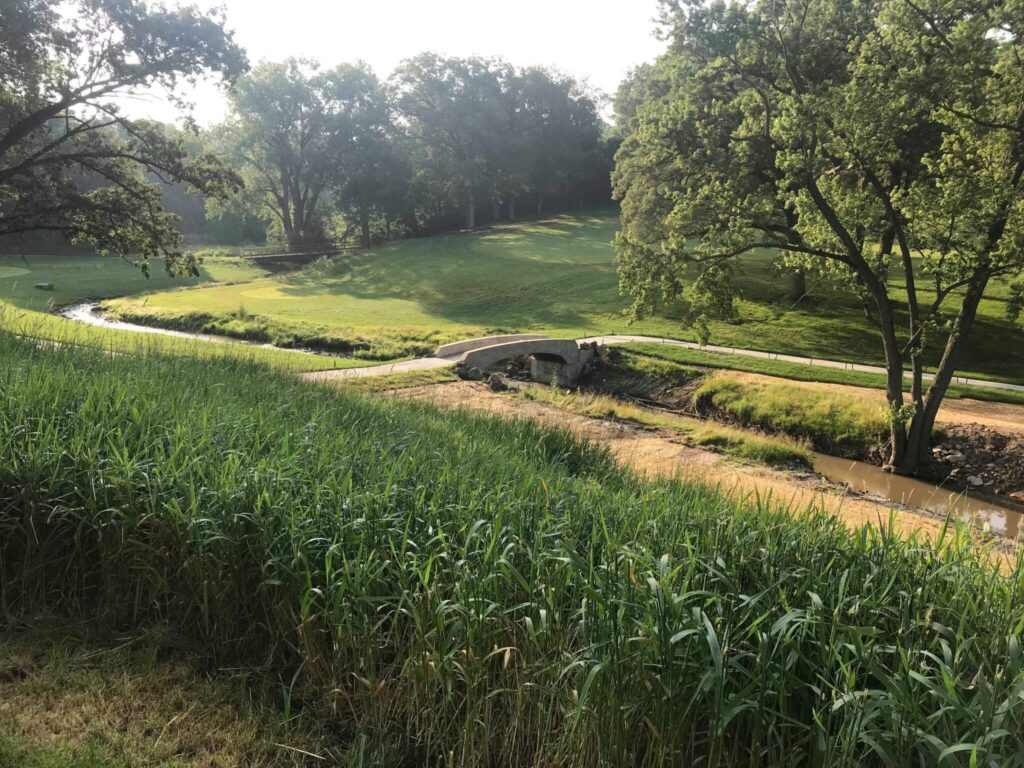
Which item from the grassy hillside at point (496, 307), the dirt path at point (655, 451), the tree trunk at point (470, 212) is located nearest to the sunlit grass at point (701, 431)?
the dirt path at point (655, 451)

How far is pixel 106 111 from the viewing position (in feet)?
59.6

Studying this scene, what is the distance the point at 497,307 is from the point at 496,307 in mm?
57

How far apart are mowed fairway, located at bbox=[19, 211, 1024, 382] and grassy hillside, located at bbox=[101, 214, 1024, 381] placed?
0.08 m

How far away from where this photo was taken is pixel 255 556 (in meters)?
3.64

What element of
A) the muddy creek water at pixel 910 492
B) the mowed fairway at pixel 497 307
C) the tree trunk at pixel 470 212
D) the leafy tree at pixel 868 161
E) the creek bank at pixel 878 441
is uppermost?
the tree trunk at pixel 470 212

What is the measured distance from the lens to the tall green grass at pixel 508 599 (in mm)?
2617

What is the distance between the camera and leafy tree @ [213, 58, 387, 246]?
58.6 m

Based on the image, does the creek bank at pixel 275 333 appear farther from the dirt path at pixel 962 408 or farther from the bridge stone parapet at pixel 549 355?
the dirt path at pixel 962 408

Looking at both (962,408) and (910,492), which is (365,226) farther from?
(910,492)

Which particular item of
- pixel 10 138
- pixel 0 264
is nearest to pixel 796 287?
pixel 10 138

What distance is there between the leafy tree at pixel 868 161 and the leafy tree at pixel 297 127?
46685 mm

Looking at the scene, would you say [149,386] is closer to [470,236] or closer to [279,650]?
[279,650]

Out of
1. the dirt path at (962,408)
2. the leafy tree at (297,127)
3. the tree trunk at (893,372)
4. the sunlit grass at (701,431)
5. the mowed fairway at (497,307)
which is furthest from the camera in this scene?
the leafy tree at (297,127)

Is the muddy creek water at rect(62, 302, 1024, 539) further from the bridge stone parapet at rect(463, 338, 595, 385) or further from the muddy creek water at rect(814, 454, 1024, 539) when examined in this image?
the bridge stone parapet at rect(463, 338, 595, 385)
